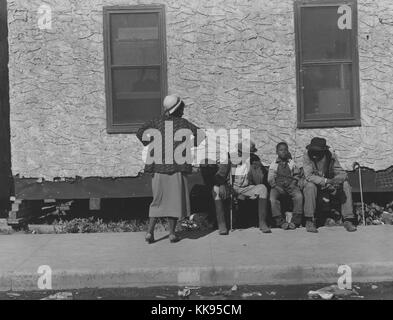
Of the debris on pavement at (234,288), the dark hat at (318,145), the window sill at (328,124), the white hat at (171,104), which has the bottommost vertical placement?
the debris on pavement at (234,288)

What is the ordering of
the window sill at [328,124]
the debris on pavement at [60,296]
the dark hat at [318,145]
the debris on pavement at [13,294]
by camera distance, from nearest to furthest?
the debris on pavement at [60,296]
the debris on pavement at [13,294]
the dark hat at [318,145]
the window sill at [328,124]

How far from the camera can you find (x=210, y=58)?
29.6ft

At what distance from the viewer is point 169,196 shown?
8.02m

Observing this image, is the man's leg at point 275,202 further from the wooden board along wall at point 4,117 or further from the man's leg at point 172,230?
the wooden board along wall at point 4,117

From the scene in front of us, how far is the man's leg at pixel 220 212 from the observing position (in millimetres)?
8508

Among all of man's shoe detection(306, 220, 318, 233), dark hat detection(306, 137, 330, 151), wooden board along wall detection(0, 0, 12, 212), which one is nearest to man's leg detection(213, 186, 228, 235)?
man's shoe detection(306, 220, 318, 233)

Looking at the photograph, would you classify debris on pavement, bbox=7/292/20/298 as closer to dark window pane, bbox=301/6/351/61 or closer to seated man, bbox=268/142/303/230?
seated man, bbox=268/142/303/230

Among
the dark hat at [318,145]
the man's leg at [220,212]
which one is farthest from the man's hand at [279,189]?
the man's leg at [220,212]

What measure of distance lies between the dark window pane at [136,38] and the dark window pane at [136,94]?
6.0 inches

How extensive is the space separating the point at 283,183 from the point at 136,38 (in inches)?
112

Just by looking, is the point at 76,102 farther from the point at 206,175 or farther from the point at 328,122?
the point at 328,122

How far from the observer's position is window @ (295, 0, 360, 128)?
29.8 feet

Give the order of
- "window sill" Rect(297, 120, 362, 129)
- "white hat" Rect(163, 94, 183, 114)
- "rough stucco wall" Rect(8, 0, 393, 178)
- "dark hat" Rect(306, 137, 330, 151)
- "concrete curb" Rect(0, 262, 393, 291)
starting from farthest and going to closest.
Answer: "window sill" Rect(297, 120, 362, 129), "rough stucco wall" Rect(8, 0, 393, 178), "dark hat" Rect(306, 137, 330, 151), "white hat" Rect(163, 94, 183, 114), "concrete curb" Rect(0, 262, 393, 291)
